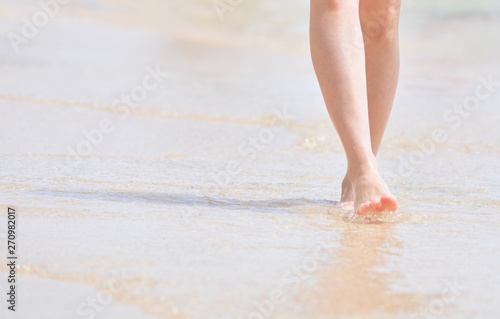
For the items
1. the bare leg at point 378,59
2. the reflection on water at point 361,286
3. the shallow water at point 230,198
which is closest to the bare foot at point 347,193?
the shallow water at point 230,198

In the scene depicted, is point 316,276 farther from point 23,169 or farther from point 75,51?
point 75,51

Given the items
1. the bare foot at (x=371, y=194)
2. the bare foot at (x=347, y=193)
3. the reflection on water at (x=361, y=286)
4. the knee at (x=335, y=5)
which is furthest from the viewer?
the bare foot at (x=347, y=193)

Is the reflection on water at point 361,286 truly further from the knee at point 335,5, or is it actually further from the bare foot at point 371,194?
the knee at point 335,5

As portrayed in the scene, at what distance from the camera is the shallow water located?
4.36 ft

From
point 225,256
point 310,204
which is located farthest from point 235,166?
point 225,256

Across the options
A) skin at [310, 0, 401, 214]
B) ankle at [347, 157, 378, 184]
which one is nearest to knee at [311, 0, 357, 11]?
skin at [310, 0, 401, 214]

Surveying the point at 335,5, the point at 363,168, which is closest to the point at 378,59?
the point at 335,5

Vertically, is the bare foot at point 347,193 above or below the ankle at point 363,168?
below

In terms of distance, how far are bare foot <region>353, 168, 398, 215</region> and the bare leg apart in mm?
355

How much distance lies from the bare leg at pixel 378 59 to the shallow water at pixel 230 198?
0.84 ft

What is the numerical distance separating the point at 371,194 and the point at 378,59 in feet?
1.81

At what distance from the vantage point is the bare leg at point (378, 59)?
7.30 feet

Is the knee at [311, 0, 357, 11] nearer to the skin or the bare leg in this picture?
the skin

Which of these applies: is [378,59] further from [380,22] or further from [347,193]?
[347,193]
